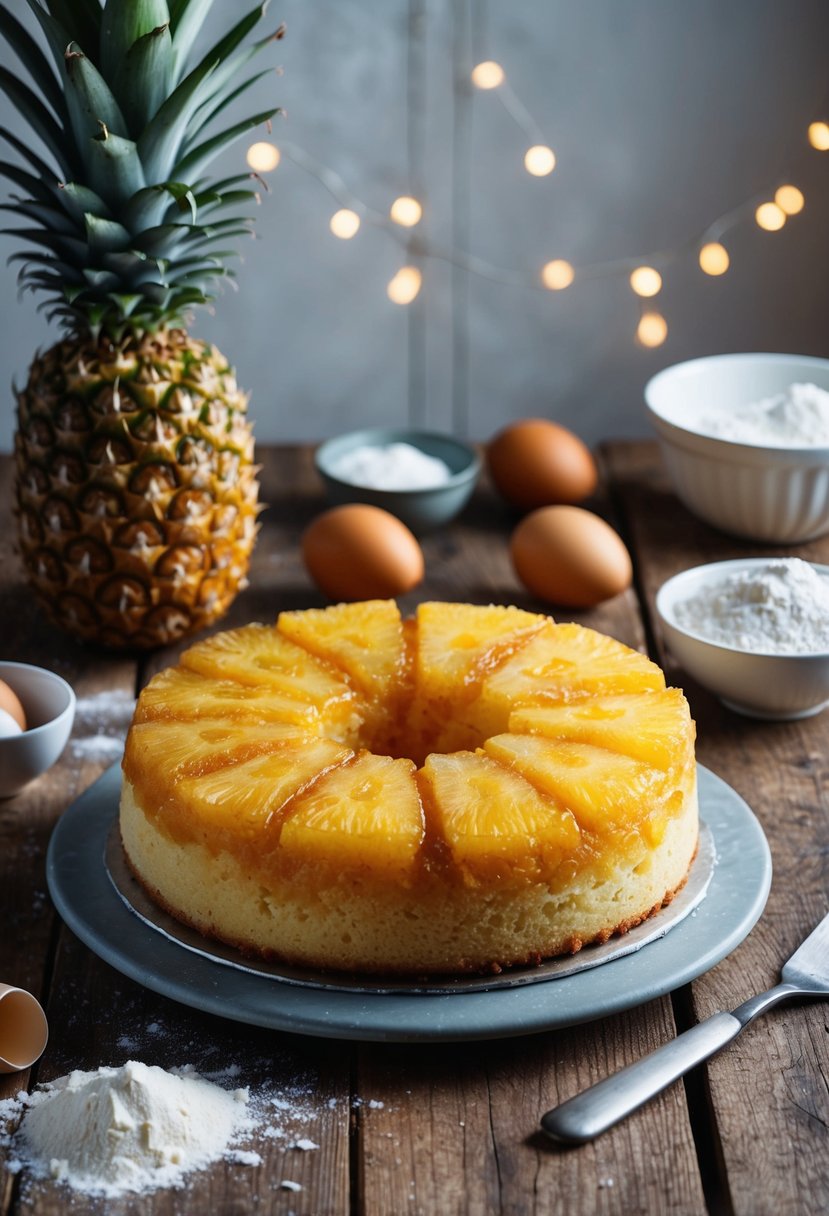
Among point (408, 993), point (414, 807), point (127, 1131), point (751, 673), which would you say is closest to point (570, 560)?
point (751, 673)

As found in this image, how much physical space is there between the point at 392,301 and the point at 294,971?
93.4 inches

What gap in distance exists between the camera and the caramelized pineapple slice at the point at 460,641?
1.92 meters

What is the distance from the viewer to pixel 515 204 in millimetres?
3537

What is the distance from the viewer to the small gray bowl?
2.92 m

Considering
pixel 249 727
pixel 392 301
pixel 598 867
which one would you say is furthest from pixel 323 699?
pixel 392 301

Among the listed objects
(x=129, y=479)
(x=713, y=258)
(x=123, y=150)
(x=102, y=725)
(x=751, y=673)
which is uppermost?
(x=123, y=150)

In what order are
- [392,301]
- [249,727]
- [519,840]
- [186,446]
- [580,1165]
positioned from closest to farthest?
[580,1165] < [519,840] < [249,727] < [186,446] < [392,301]

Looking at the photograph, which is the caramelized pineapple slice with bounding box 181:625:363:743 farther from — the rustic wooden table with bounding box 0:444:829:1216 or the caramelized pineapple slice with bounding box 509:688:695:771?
the rustic wooden table with bounding box 0:444:829:1216

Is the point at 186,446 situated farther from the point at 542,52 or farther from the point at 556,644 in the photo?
the point at 542,52

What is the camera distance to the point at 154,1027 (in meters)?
1.61

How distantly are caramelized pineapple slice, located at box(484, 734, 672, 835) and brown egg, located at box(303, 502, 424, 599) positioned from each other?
98 centimetres

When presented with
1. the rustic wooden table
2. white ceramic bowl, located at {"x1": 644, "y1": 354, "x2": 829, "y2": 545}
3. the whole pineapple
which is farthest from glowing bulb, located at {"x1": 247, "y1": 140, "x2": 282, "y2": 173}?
the rustic wooden table

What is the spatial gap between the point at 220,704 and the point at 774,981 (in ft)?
2.55

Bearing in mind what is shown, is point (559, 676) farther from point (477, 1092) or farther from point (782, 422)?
point (782, 422)
